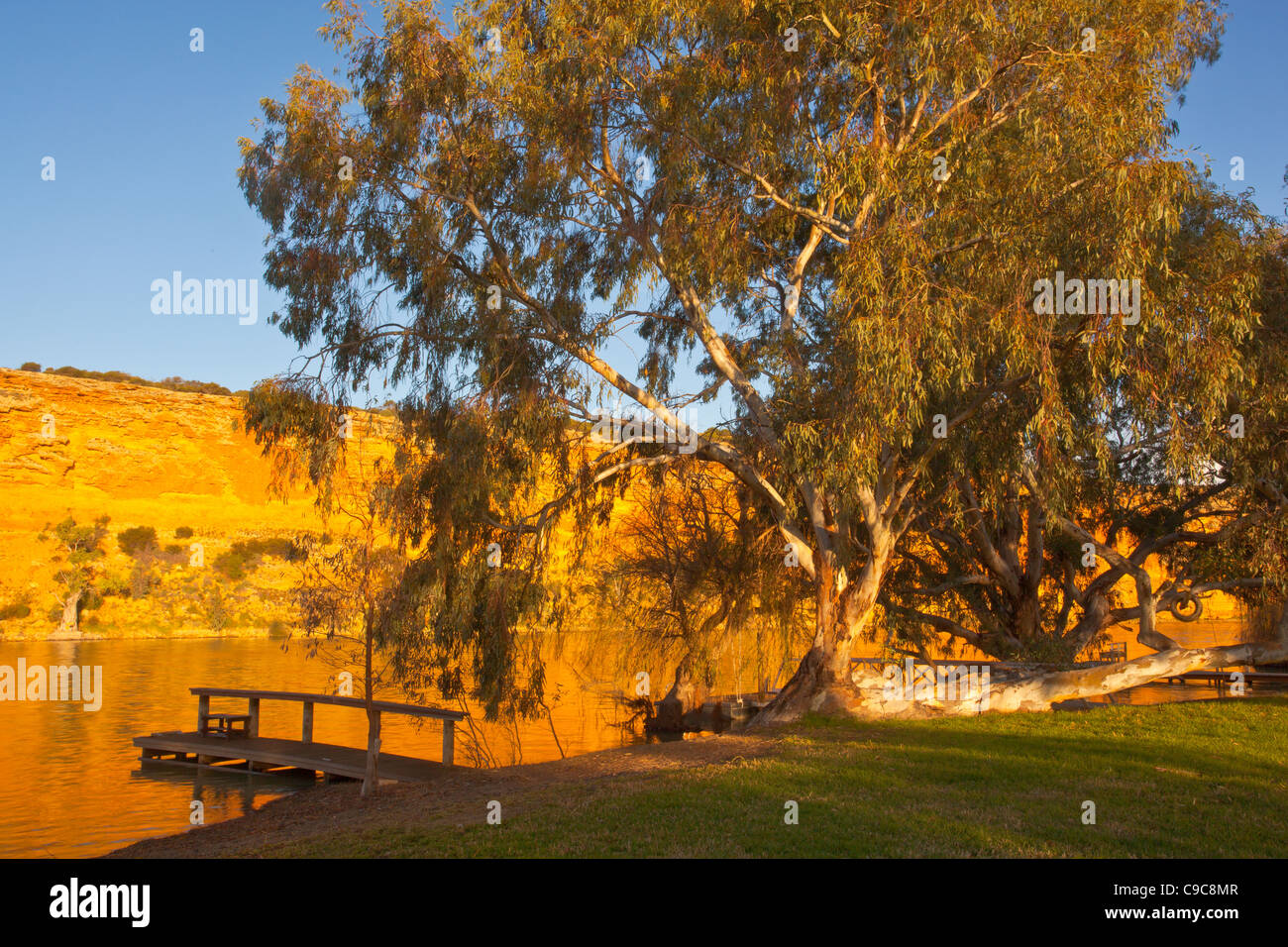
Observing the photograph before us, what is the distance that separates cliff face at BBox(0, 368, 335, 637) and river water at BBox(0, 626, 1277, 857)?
1121cm

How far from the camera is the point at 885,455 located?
34.3ft

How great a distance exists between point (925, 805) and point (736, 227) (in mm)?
6612

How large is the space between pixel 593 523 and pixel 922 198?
18.9 ft

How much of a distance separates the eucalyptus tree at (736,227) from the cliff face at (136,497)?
22.8 metres

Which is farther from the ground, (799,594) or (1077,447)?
(1077,447)

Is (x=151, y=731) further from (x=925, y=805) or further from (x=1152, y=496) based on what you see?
(x=1152, y=496)

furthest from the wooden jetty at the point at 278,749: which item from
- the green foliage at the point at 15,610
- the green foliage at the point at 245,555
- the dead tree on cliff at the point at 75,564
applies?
the green foliage at the point at 245,555

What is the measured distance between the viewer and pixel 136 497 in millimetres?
47812

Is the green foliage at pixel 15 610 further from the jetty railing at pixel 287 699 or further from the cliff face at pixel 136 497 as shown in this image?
the jetty railing at pixel 287 699

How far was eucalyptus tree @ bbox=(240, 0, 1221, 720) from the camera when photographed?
903cm

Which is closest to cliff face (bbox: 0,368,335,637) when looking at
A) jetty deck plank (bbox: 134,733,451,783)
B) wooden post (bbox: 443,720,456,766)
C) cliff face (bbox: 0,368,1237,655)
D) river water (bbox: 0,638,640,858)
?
cliff face (bbox: 0,368,1237,655)
